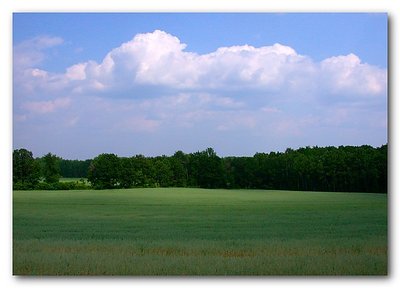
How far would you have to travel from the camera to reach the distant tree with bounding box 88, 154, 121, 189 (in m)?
8.82

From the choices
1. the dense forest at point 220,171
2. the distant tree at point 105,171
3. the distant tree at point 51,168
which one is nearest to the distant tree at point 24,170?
the dense forest at point 220,171

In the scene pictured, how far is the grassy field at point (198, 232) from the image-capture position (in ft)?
26.8

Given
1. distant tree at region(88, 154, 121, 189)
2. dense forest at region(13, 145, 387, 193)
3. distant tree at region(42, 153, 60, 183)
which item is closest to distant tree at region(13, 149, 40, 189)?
dense forest at region(13, 145, 387, 193)

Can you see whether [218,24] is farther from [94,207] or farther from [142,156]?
[94,207]

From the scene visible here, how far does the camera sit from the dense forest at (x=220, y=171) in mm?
8766

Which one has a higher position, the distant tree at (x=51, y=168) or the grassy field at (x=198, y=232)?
the distant tree at (x=51, y=168)

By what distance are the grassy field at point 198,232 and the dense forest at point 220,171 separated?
14 centimetres

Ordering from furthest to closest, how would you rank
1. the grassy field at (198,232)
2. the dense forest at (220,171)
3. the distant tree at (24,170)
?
the dense forest at (220,171)
the distant tree at (24,170)
the grassy field at (198,232)

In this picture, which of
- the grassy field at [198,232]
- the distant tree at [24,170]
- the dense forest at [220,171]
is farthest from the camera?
the dense forest at [220,171]

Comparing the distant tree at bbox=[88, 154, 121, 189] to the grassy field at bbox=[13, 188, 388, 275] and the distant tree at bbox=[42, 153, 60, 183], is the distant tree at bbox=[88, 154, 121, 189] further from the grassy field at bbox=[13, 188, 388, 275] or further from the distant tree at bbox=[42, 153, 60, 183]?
the distant tree at bbox=[42, 153, 60, 183]

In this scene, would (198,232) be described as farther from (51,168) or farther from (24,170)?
(24,170)

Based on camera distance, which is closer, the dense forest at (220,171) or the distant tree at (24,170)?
the distant tree at (24,170)

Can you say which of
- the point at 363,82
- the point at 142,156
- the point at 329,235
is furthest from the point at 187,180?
the point at 363,82

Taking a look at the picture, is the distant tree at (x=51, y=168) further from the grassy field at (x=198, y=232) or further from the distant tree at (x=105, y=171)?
the distant tree at (x=105, y=171)
